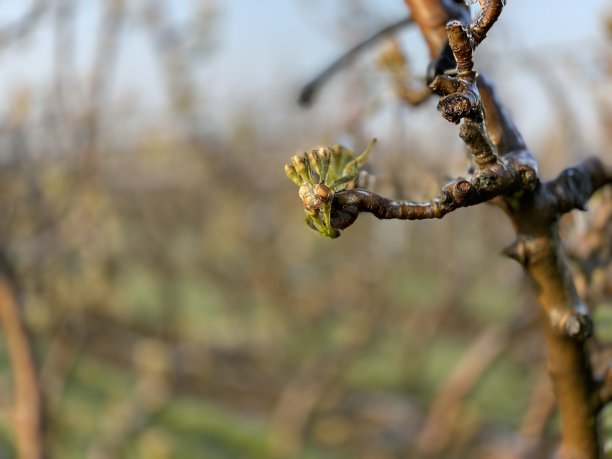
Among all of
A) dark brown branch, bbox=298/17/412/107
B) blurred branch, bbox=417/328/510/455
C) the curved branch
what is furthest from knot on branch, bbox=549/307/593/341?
blurred branch, bbox=417/328/510/455

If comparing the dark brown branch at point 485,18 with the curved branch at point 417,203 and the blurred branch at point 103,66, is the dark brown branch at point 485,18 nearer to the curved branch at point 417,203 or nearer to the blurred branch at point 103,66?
the curved branch at point 417,203

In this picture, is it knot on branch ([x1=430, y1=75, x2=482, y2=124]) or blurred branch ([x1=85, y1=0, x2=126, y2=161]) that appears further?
blurred branch ([x1=85, y1=0, x2=126, y2=161])

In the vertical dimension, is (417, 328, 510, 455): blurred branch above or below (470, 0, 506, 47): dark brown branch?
above

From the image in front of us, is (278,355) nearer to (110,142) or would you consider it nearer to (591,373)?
(110,142)

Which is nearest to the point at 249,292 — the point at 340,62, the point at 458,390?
the point at 458,390

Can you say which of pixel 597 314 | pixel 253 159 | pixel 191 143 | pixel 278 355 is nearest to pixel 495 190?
pixel 597 314

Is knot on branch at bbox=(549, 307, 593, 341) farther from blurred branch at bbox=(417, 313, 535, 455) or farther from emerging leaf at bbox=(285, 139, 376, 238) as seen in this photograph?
blurred branch at bbox=(417, 313, 535, 455)

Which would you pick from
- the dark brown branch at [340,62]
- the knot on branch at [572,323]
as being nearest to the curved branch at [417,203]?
the knot on branch at [572,323]

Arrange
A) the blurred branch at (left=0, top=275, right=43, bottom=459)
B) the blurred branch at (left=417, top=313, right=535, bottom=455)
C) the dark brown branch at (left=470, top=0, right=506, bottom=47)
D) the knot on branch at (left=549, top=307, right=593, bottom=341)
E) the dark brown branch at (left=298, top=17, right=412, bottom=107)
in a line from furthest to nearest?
1. the blurred branch at (left=417, top=313, right=535, bottom=455)
2. the blurred branch at (left=0, top=275, right=43, bottom=459)
3. the dark brown branch at (left=298, top=17, right=412, bottom=107)
4. the knot on branch at (left=549, top=307, right=593, bottom=341)
5. the dark brown branch at (left=470, top=0, right=506, bottom=47)

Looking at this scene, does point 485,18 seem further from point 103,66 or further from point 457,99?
point 103,66

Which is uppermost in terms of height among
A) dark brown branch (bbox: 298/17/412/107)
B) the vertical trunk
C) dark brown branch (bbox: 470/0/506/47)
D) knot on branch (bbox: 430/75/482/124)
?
dark brown branch (bbox: 298/17/412/107)
